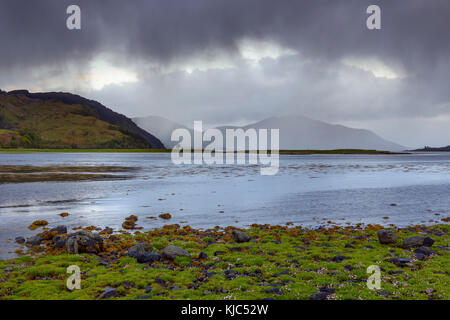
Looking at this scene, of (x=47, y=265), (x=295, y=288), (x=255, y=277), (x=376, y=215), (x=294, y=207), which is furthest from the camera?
(x=294, y=207)

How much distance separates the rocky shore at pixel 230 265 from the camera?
12.2 m

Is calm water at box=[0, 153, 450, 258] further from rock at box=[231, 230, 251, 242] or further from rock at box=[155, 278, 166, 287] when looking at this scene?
rock at box=[155, 278, 166, 287]

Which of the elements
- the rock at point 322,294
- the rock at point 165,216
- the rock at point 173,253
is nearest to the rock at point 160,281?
the rock at point 173,253

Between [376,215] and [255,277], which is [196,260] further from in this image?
[376,215]

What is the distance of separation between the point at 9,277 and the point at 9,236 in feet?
30.7

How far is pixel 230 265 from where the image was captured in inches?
619

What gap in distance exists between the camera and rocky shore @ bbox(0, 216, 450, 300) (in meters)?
12.2

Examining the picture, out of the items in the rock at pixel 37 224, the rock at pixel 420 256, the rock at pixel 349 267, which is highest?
the rock at pixel 349 267

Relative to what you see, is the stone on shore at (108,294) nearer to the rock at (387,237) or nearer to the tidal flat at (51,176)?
the rock at (387,237)

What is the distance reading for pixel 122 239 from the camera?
68.7 ft

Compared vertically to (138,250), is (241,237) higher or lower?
lower

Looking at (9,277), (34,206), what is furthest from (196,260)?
(34,206)

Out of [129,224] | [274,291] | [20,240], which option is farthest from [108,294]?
[129,224]

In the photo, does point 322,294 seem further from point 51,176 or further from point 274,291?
point 51,176
